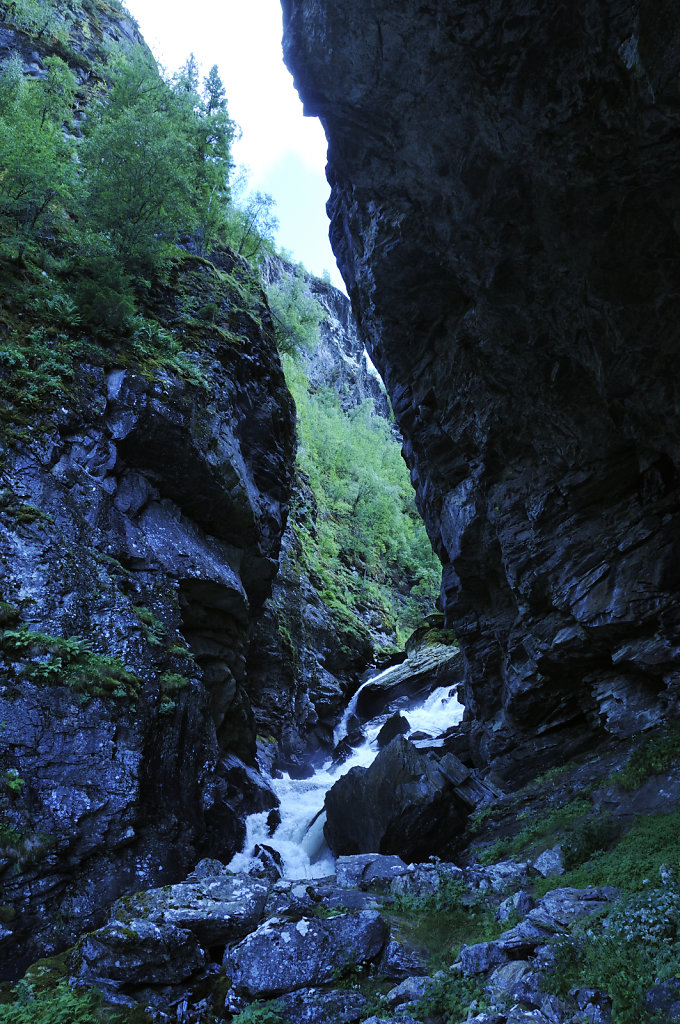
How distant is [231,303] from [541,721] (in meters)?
15.9

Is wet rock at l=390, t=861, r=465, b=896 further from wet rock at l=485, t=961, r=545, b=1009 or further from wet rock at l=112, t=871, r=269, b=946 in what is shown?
wet rock at l=485, t=961, r=545, b=1009

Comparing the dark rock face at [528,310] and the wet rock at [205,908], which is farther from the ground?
the dark rock face at [528,310]

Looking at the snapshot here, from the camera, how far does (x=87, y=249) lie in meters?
15.8

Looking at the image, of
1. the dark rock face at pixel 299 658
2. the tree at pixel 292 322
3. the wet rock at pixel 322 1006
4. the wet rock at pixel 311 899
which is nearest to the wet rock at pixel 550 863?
the wet rock at pixel 311 899

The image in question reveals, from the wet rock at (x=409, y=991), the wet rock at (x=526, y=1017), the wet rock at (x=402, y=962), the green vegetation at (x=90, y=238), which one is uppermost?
the green vegetation at (x=90, y=238)

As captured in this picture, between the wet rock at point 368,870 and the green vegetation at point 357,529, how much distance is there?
63.9 ft

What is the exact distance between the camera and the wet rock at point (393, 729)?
71.1ft

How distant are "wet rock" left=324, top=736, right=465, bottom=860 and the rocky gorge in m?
0.08

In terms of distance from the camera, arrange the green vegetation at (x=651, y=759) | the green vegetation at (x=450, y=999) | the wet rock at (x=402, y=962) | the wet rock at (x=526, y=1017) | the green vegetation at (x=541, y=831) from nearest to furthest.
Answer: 1. the wet rock at (x=526, y=1017)
2. the green vegetation at (x=450, y=999)
3. the wet rock at (x=402, y=962)
4. the green vegetation at (x=651, y=759)
5. the green vegetation at (x=541, y=831)

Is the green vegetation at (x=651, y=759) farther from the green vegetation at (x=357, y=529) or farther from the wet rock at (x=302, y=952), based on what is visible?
the green vegetation at (x=357, y=529)

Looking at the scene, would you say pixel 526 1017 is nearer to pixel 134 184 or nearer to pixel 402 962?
pixel 402 962

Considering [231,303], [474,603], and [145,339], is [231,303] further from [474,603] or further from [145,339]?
[474,603]

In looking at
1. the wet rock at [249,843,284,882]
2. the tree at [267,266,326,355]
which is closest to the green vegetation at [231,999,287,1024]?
the wet rock at [249,843,284,882]

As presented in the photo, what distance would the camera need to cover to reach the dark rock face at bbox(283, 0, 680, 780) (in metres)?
7.54
